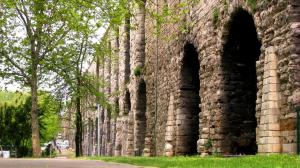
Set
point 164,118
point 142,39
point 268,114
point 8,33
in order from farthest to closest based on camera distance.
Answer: point 142,39, point 8,33, point 164,118, point 268,114

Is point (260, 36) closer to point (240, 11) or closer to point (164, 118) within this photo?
point (240, 11)

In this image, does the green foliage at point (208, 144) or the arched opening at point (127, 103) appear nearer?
the green foliage at point (208, 144)

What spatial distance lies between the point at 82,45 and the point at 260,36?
16994mm

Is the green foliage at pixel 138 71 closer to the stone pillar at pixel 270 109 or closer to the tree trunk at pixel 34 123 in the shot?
the tree trunk at pixel 34 123

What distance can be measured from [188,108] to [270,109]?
793 centimetres

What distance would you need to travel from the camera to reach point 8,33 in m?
26.7

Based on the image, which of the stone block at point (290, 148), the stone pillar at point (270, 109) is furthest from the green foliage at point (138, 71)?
the stone block at point (290, 148)

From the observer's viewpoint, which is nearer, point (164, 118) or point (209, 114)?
point (209, 114)

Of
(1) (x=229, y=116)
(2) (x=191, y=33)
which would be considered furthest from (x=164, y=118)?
(1) (x=229, y=116)

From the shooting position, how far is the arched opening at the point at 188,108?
21.0m

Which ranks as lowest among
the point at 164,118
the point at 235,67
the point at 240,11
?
the point at 164,118

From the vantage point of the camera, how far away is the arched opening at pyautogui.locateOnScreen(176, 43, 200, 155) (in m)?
21.0

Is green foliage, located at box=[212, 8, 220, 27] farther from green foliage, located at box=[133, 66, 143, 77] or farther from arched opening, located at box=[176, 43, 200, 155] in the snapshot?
green foliage, located at box=[133, 66, 143, 77]

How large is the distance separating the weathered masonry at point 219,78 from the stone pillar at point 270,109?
2cm
